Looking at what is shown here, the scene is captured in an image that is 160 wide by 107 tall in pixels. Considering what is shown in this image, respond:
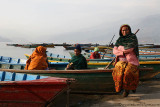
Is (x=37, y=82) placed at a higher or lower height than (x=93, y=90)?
higher

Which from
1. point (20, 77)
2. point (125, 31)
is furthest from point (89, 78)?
point (20, 77)

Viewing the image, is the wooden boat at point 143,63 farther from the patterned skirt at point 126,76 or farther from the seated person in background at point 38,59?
the patterned skirt at point 126,76

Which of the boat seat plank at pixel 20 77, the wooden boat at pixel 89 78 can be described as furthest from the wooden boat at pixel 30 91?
the wooden boat at pixel 89 78

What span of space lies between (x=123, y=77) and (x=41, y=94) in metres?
2.44

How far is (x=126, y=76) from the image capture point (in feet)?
12.2

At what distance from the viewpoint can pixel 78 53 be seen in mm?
5070

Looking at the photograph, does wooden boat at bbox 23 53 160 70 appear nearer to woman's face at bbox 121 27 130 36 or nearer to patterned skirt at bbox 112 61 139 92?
patterned skirt at bbox 112 61 139 92

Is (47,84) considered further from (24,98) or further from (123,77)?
(123,77)

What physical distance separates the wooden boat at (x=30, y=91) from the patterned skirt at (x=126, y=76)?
1.53 meters

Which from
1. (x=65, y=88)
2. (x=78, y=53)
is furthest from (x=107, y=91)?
(x=65, y=88)

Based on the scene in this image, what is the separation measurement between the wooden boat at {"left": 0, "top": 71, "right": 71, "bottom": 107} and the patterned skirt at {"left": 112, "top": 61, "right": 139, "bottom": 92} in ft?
5.00

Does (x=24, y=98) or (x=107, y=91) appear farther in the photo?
(x=107, y=91)

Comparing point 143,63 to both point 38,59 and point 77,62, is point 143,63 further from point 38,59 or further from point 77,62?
point 38,59

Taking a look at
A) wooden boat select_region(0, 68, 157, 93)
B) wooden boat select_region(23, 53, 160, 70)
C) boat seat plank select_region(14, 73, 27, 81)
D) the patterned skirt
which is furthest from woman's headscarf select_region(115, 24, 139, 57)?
boat seat plank select_region(14, 73, 27, 81)
